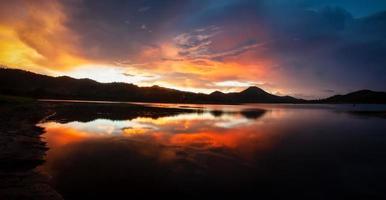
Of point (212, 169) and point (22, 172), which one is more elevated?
point (22, 172)

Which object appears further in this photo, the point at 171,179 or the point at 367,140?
the point at 367,140

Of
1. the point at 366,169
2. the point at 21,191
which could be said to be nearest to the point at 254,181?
the point at 366,169

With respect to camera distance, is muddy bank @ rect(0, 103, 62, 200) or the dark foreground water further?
the dark foreground water

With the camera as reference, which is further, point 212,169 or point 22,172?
point 212,169

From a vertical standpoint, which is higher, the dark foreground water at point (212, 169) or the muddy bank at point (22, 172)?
the muddy bank at point (22, 172)

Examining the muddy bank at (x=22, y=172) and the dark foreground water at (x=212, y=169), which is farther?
the dark foreground water at (x=212, y=169)

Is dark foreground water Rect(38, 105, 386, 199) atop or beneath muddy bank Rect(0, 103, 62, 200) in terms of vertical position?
beneath

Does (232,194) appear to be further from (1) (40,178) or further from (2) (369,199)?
(1) (40,178)

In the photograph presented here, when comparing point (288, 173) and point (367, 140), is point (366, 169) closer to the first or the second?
point (288, 173)

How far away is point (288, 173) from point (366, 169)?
20.5 ft

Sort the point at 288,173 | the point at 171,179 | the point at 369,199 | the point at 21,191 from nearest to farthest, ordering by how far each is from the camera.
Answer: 1. the point at 21,191
2. the point at 369,199
3. the point at 171,179
4. the point at 288,173

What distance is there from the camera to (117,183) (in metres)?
12.3

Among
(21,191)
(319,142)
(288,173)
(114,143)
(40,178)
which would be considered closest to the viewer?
(21,191)

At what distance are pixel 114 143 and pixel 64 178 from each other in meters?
10.0
